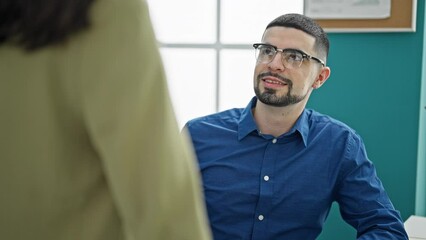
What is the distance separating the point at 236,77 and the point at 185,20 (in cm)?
41

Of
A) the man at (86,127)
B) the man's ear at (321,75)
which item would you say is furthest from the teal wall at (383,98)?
the man at (86,127)

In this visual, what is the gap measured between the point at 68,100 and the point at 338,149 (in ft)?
4.21

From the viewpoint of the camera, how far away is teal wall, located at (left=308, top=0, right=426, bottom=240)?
8.07 ft

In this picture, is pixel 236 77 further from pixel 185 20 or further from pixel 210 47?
pixel 185 20

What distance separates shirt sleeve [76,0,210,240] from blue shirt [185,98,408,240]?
3.51 feet

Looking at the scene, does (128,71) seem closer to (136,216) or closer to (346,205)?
(136,216)

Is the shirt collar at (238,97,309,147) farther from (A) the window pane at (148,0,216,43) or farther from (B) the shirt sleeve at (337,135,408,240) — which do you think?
(A) the window pane at (148,0,216,43)

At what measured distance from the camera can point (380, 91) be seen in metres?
2.51

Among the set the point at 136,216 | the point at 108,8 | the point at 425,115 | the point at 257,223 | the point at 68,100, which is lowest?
the point at 257,223

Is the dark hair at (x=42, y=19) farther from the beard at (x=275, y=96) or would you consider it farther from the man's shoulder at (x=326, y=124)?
the man's shoulder at (x=326, y=124)

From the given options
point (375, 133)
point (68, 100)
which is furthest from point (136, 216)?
point (375, 133)

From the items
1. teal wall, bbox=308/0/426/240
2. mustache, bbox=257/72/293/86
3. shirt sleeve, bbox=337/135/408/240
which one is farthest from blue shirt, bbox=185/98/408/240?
teal wall, bbox=308/0/426/240

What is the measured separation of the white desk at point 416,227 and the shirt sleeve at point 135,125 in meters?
1.51

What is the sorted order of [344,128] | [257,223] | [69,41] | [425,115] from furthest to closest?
[425,115] < [344,128] < [257,223] < [69,41]
